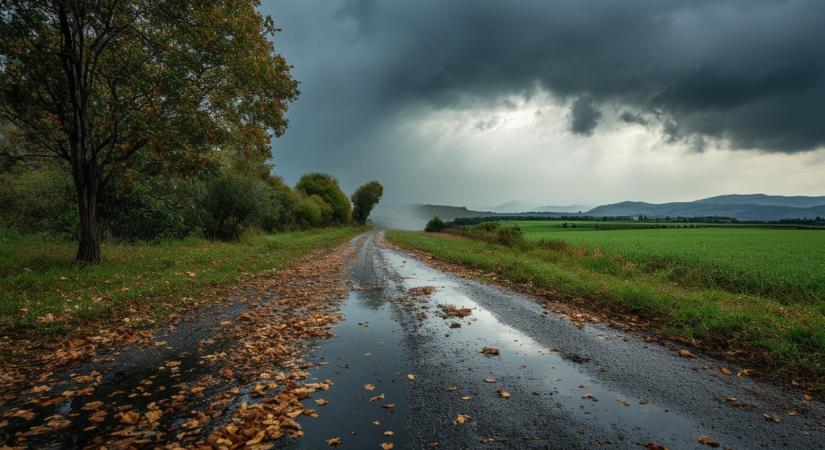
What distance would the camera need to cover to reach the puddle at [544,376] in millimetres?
4426

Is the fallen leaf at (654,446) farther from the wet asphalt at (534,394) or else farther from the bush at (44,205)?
the bush at (44,205)

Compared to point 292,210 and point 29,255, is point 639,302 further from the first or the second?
point 292,210

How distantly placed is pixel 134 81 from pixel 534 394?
50.5ft

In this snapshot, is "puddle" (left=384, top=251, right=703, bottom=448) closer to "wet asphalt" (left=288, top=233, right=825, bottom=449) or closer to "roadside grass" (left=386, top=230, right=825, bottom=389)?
"wet asphalt" (left=288, top=233, right=825, bottom=449)

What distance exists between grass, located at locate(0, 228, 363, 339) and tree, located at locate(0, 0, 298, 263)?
1.65 m

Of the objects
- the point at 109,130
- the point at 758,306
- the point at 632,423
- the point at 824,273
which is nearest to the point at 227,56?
the point at 109,130

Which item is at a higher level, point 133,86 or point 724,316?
point 133,86

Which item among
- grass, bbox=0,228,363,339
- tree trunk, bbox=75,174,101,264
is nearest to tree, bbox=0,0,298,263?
tree trunk, bbox=75,174,101,264

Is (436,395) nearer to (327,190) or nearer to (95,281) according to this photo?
(95,281)

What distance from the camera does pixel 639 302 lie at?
10.4 m

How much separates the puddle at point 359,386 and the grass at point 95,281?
4.72 m

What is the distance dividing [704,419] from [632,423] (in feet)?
3.24

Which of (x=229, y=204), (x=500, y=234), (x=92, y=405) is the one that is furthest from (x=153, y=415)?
(x=500, y=234)

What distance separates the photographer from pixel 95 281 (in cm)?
1148
